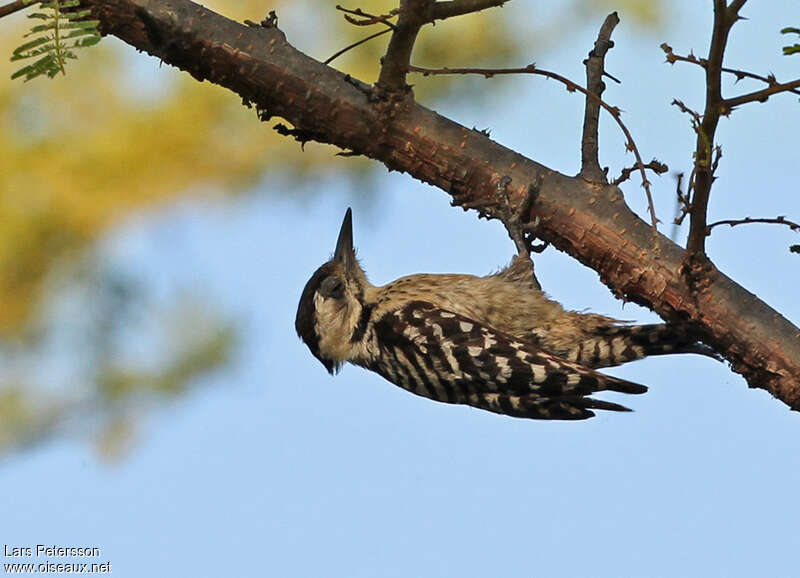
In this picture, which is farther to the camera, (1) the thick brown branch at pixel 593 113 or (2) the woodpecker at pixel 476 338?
(2) the woodpecker at pixel 476 338

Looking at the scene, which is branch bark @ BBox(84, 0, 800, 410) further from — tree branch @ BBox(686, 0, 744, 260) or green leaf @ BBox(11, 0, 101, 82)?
Answer: green leaf @ BBox(11, 0, 101, 82)

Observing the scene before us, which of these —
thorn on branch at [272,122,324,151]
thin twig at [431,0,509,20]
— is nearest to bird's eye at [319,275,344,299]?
thorn on branch at [272,122,324,151]

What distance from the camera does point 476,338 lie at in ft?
12.3

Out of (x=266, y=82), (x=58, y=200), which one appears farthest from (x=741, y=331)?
(x=58, y=200)

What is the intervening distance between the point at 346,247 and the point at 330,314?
1.18ft

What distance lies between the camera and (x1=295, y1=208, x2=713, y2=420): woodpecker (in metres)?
3.54

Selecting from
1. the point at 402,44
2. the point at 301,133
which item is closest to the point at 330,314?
the point at 301,133

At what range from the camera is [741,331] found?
2.89 metres

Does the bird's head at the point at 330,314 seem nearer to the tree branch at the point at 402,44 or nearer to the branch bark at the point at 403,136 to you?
the branch bark at the point at 403,136

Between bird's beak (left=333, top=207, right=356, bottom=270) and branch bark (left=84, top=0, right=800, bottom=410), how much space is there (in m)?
1.24

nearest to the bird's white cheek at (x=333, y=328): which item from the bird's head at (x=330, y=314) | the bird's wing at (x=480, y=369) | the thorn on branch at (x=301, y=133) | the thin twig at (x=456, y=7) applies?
the bird's head at (x=330, y=314)

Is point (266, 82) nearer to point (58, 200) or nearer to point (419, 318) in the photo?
point (419, 318)

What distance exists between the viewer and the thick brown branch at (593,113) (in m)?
3.25

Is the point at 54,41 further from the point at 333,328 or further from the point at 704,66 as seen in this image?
the point at 333,328
